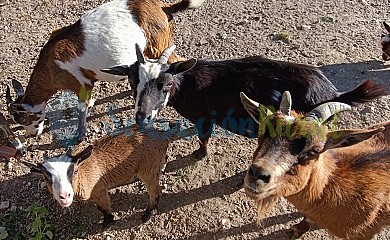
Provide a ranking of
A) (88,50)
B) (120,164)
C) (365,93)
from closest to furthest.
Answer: (365,93) → (120,164) → (88,50)

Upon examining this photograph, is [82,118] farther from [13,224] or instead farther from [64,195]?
[64,195]

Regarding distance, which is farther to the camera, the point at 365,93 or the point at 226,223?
the point at 226,223

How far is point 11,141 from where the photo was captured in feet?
19.0

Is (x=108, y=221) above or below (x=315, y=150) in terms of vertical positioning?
below

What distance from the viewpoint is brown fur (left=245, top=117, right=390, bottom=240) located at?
3838 millimetres

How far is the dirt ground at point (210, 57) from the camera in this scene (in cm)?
511

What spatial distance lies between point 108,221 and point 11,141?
1.76 m

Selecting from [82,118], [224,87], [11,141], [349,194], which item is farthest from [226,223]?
[11,141]

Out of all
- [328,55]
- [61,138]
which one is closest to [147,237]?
[61,138]

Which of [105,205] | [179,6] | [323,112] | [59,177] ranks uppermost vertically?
[179,6]

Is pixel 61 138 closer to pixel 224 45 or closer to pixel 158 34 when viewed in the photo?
pixel 158 34

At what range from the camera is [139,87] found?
193 inches

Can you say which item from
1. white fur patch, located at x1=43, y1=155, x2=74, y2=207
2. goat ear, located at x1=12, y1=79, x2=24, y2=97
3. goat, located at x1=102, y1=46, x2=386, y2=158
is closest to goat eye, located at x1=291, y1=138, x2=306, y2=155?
goat, located at x1=102, y1=46, x2=386, y2=158

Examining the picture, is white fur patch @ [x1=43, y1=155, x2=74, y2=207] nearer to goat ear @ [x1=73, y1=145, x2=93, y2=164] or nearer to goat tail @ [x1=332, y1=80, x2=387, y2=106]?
goat ear @ [x1=73, y1=145, x2=93, y2=164]
